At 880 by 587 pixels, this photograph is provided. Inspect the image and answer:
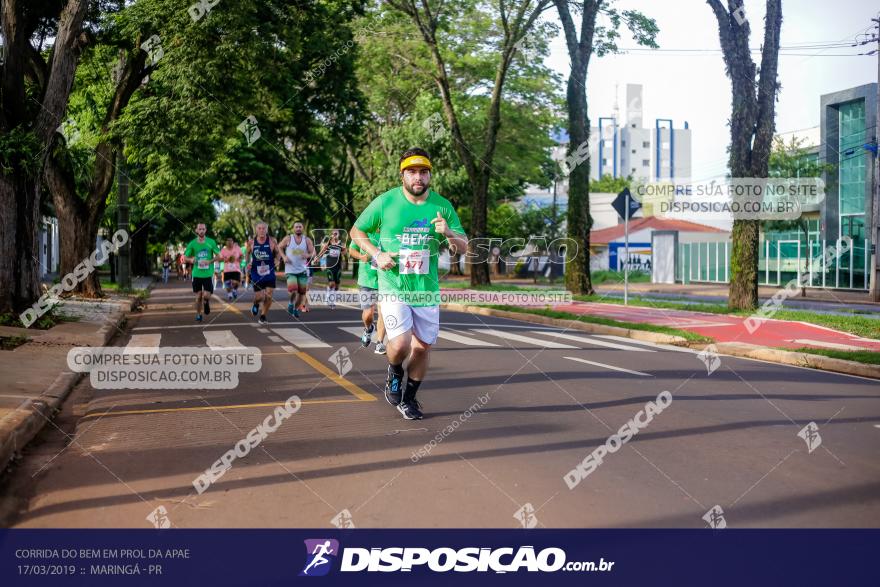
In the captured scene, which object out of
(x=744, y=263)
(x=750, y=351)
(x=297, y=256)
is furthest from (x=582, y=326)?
(x=297, y=256)

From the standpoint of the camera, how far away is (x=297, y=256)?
57.0ft

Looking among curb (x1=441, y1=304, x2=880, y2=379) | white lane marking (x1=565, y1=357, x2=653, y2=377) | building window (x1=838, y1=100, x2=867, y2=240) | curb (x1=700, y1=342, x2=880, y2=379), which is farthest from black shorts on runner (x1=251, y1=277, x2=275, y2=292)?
building window (x1=838, y1=100, x2=867, y2=240)

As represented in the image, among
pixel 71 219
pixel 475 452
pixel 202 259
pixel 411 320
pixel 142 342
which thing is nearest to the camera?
pixel 475 452

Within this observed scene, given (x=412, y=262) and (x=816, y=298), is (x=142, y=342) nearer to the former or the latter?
(x=412, y=262)

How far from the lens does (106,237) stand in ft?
160

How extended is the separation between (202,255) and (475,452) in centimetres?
1313

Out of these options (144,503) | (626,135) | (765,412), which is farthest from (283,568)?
(626,135)

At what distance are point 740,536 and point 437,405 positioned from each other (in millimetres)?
4111

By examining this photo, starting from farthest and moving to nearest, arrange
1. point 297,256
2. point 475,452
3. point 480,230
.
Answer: point 480,230
point 297,256
point 475,452

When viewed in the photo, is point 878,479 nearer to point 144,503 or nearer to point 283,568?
point 283,568

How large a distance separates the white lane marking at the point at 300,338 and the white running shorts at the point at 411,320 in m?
6.26

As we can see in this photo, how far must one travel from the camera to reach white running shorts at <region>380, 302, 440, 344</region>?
729 cm

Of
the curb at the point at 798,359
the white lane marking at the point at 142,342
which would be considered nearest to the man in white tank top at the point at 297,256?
the white lane marking at the point at 142,342

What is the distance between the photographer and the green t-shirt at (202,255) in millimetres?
18172
